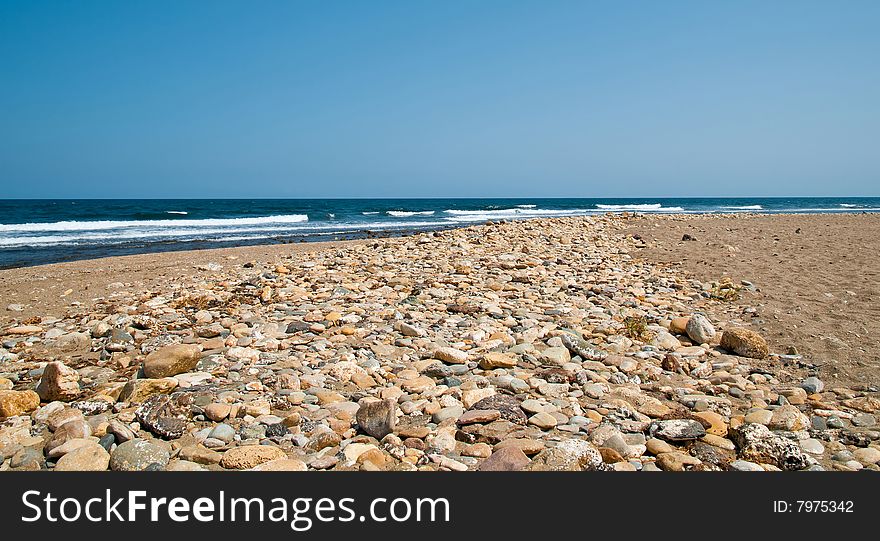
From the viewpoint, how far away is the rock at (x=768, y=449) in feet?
8.42

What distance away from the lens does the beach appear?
2.63m

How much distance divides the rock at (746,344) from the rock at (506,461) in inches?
117

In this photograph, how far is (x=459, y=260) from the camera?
902cm

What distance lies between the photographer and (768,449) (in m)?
2.63

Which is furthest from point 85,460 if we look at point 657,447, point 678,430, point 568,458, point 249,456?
point 678,430

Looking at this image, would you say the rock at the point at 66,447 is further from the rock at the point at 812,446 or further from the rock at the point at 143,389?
the rock at the point at 812,446

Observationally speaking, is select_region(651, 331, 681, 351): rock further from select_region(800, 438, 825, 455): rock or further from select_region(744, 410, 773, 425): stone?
select_region(800, 438, 825, 455): rock

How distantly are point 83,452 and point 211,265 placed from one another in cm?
819

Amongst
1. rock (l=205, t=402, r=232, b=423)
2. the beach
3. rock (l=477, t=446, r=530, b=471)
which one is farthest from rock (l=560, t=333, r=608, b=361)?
rock (l=205, t=402, r=232, b=423)
